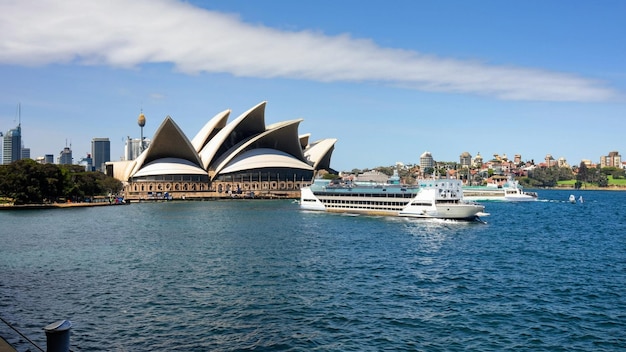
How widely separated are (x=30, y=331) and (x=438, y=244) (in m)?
26.9

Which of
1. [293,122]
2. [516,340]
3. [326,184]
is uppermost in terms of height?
[293,122]

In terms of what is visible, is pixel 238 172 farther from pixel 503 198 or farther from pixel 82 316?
pixel 82 316

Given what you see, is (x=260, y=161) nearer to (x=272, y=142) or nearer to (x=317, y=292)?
(x=272, y=142)

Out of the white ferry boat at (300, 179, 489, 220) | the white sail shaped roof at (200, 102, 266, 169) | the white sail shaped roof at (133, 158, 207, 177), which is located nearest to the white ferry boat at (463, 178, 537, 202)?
the white sail shaped roof at (200, 102, 266, 169)

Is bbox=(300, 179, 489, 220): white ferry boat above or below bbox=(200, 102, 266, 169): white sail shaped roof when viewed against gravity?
below

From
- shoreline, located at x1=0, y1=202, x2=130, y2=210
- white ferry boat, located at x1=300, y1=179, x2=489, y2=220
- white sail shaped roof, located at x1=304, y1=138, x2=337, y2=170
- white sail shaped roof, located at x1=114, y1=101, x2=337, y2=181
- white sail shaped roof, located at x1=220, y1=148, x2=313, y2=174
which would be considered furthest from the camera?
white sail shaped roof, located at x1=304, y1=138, x2=337, y2=170

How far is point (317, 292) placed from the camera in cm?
2202

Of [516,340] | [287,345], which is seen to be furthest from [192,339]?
[516,340]

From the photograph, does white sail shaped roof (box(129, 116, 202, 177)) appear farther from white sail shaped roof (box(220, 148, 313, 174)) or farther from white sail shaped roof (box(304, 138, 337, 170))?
white sail shaped roof (box(304, 138, 337, 170))

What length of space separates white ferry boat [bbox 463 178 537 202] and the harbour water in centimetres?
6620

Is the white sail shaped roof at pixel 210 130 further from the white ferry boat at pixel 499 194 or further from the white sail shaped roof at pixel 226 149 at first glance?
the white ferry boat at pixel 499 194

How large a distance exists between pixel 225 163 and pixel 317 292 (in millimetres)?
97302

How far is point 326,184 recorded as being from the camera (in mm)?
76438

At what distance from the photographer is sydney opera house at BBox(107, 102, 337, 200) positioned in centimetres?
11450
